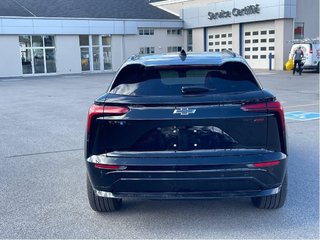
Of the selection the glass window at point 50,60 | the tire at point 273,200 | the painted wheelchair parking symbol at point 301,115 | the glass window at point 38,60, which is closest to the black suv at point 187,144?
the tire at point 273,200

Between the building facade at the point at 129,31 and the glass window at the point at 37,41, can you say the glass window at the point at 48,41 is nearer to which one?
the building facade at the point at 129,31

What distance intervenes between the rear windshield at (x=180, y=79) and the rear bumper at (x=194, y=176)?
66 cm

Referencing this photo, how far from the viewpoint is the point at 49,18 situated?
30516 mm

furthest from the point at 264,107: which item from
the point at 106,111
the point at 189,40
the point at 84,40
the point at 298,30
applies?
the point at 189,40

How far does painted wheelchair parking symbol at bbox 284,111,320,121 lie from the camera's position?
9745 millimetres

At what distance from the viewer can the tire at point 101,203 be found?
13.4 ft

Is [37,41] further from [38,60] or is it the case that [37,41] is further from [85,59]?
[85,59]

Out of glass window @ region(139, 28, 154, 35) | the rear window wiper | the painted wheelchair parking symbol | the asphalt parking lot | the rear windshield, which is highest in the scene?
glass window @ region(139, 28, 154, 35)

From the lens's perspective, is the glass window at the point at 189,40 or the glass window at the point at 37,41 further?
the glass window at the point at 189,40

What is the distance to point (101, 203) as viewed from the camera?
13.6 ft

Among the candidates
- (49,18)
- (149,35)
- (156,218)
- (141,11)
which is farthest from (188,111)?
(141,11)

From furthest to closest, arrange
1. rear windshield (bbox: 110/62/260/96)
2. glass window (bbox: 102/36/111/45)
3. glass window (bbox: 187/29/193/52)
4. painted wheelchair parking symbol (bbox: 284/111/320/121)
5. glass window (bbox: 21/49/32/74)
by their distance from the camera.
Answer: glass window (bbox: 187/29/193/52)
glass window (bbox: 102/36/111/45)
glass window (bbox: 21/49/32/74)
painted wheelchair parking symbol (bbox: 284/111/320/121)
rear windshield (bbox: 110/62/260/96)

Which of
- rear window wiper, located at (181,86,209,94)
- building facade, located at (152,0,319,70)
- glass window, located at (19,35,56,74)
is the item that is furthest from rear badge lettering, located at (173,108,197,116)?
glass window, located at (19,35,56,74)

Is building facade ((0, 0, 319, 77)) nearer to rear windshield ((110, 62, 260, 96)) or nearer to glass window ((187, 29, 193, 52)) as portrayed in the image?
glass window ((187, 29, 193, 52))
